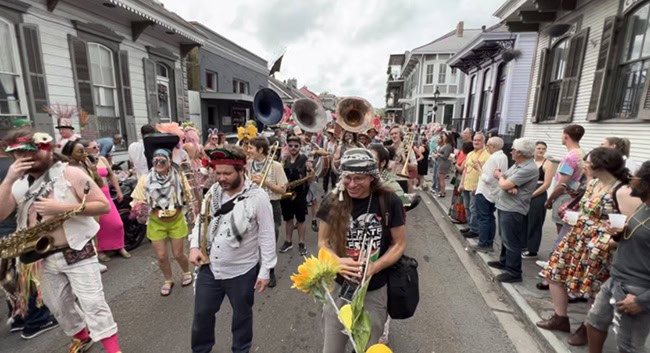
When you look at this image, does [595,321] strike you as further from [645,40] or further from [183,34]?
[183,34]

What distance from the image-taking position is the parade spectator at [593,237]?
2.50 metres

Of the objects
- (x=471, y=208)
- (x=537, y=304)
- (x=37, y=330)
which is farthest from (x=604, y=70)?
(x=37, y=330)

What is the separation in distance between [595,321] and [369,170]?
7.15 feet

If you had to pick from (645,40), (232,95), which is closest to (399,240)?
(645,40)

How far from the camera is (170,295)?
375 centimetres

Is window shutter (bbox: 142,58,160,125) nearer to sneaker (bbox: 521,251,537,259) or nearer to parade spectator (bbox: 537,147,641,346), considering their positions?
sneaker (bbox: 521,251,537,259)

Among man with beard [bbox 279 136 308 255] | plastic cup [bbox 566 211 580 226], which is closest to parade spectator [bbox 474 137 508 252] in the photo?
plastic cup [bbox 566 211 580 226]

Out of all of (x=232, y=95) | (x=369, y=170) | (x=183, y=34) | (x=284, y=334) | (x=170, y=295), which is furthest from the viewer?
(x=232, y=95)

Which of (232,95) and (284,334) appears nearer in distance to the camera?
(284,334)

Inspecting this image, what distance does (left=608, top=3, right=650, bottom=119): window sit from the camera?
529 centimetres

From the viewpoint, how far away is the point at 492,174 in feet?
14.5

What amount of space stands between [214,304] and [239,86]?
725 inches

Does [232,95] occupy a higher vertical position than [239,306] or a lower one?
higher

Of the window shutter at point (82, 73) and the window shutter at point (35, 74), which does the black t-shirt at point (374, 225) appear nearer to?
the window shutter at point (35, 74)
